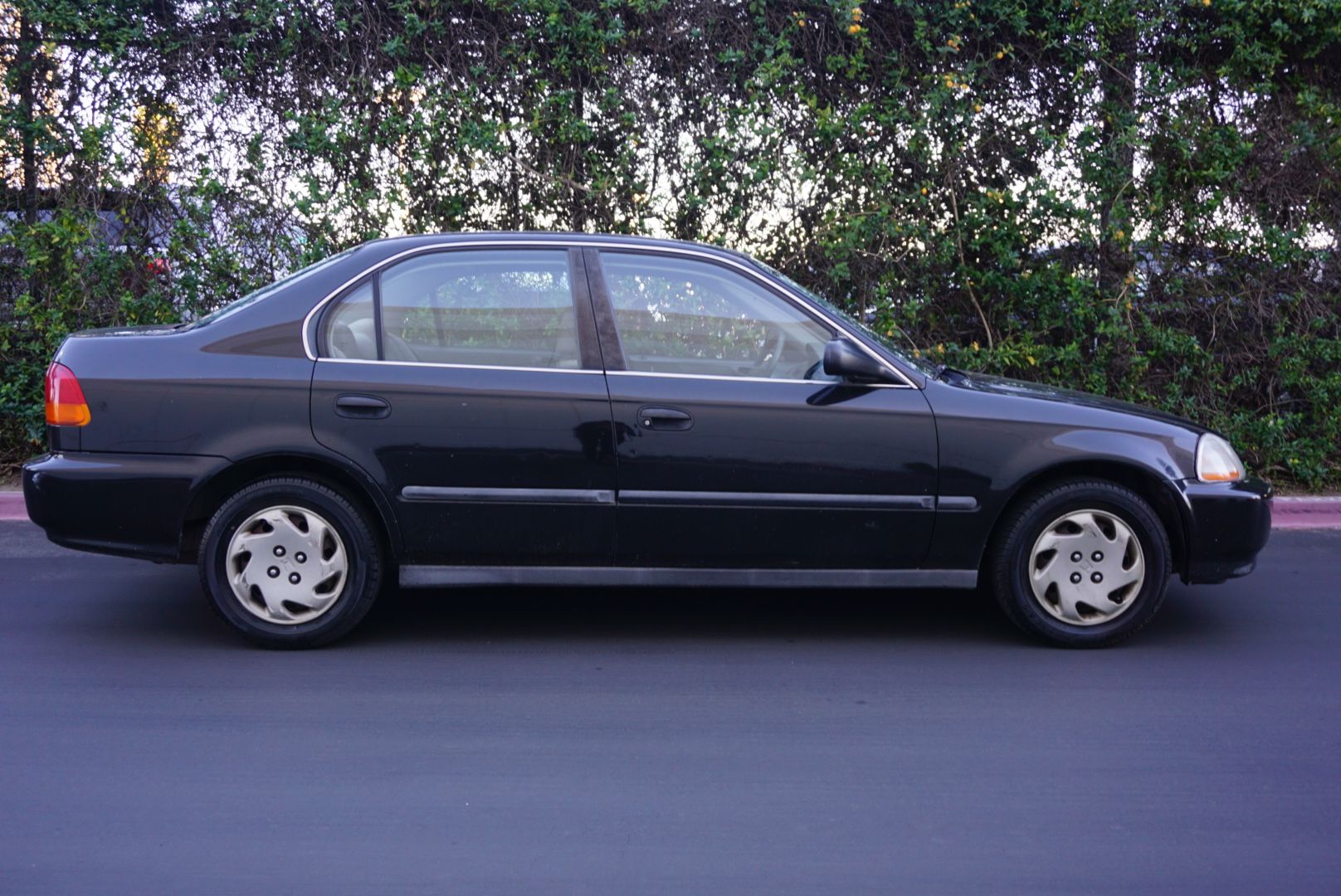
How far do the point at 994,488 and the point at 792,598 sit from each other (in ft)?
4.54

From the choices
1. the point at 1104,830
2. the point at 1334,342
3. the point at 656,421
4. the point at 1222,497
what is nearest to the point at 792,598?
the point at 656,421

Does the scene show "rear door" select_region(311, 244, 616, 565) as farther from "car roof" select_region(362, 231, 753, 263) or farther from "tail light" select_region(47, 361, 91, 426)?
"tail light" select_region(47, 361, 91, 426)

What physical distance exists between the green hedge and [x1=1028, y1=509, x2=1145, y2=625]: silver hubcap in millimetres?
3888

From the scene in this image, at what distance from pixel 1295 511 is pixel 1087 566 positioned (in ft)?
13.1

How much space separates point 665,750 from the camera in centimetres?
440

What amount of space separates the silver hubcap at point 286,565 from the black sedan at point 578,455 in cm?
1

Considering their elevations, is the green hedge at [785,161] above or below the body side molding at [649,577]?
above

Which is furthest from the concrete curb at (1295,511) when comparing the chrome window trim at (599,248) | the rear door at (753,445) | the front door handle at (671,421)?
the front door handle at (671,421)

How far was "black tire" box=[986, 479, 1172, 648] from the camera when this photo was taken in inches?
216

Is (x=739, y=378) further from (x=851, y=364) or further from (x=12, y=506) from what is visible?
(x=12, y=506)

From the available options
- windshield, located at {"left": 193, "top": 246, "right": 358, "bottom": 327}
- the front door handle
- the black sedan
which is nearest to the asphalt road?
the black sedan

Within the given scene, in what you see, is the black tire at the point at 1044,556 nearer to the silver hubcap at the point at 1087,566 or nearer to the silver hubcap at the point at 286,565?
the silver hubcap at the point at 1087,566

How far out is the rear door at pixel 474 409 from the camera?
210 inches

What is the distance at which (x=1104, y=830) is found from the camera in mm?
3779
